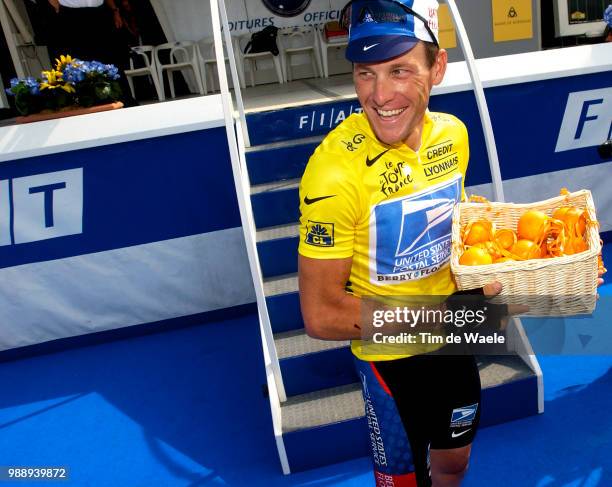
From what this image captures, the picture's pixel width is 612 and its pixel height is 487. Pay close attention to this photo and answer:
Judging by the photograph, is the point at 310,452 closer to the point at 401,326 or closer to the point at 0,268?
the point at 401,326

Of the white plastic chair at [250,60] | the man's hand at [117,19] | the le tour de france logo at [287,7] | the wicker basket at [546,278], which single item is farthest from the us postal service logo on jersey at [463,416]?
the le tour de france logo at [287,7]

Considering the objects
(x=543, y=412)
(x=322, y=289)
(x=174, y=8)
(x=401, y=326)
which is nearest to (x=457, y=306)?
(x=401, y=326)

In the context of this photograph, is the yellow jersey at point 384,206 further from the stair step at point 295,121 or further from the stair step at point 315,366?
the stair step at point 295,121

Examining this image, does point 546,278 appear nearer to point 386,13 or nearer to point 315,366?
point 386,13

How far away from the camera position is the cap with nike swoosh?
1.50 meters

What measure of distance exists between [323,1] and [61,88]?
780 cm

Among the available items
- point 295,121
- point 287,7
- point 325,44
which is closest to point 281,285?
point 295,121

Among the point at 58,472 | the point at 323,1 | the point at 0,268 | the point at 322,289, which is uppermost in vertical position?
the point at 323,1

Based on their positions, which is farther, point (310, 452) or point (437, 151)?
point (310, 452)

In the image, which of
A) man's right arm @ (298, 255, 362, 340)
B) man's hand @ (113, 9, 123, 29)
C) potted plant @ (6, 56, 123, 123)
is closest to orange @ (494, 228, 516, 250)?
man's right arm @ (298, 255, 362, 340)

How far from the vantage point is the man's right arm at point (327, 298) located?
5.27ft

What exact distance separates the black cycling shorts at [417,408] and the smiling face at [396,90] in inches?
31.5

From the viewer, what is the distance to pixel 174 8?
10719mm

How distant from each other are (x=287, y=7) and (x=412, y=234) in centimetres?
1073
